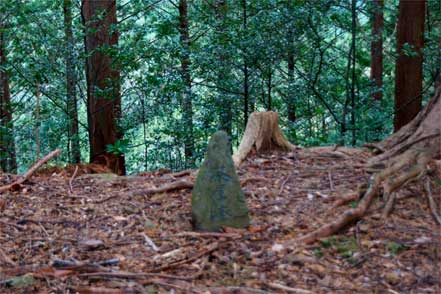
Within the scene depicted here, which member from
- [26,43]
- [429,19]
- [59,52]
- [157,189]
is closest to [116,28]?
[59,52]

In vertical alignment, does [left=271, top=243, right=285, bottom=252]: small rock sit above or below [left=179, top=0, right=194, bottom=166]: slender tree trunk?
below

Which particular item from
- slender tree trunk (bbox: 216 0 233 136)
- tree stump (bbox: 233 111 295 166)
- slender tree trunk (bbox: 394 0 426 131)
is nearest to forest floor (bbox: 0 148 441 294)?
tree stump (bbox: 233 111 295 166)

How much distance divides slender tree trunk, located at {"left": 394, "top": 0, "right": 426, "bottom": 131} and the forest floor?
4.00 metres

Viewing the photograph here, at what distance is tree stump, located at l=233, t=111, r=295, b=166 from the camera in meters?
5.29

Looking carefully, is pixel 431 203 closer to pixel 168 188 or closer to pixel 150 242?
pixel 150 242

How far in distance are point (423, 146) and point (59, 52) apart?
6090mm

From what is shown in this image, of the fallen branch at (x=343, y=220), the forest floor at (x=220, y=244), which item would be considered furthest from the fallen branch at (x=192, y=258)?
the fallen branch at (x=343, y=220)

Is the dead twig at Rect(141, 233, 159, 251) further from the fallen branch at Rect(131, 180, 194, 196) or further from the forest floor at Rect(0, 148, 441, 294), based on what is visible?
the fallen branch at Rect(131, 180, 194, 196)

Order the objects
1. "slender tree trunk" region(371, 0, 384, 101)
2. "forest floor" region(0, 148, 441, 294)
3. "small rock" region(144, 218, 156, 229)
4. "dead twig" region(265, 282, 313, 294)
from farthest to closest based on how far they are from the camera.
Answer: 1. "slender tree trunk" region(371, 0, 384, 101)
2. "small rock" region(144, 218, 156, 229)
3. "forest floor" region(0, 148, 441, 294)
4. "dead twig" region(265, 282, 313, 294)

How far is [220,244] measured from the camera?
3.05 metres

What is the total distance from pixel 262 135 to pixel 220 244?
2.48 meters

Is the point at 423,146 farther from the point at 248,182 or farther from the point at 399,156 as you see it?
the point at 248,182

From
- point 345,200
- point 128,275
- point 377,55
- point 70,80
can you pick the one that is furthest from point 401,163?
point 377,55

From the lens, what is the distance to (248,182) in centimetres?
424
